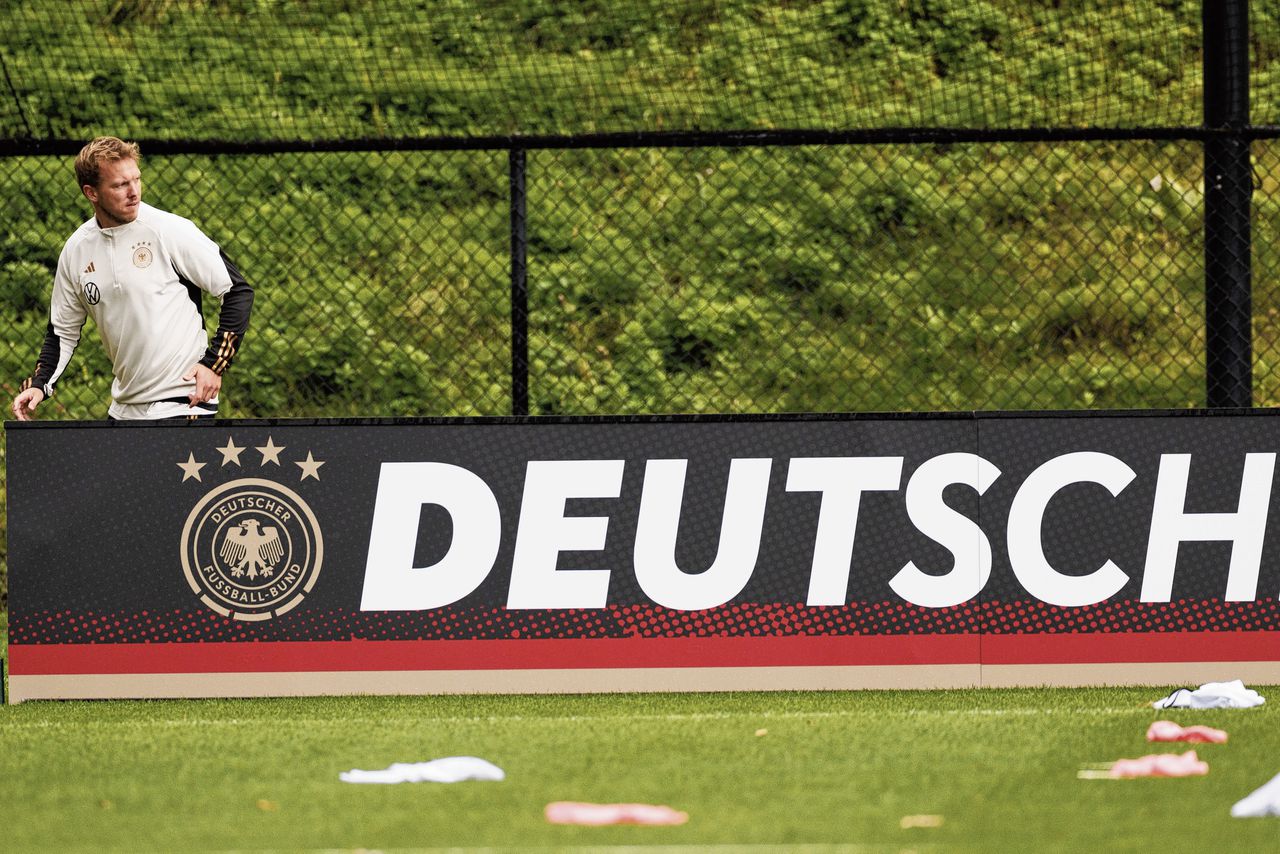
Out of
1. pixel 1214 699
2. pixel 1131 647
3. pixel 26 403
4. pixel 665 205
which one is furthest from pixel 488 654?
pixel 665 205

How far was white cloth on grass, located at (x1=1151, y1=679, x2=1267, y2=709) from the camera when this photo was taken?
549cm

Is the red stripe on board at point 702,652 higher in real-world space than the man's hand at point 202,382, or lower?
lower

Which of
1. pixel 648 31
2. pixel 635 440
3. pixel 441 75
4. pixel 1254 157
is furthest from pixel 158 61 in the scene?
pixel 1254 157

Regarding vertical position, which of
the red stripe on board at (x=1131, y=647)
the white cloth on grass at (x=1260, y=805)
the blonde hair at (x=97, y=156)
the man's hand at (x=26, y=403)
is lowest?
the red stripe on board at (x=1131, y=647)

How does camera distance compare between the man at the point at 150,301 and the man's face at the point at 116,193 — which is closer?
the man's face at the point at 116,193

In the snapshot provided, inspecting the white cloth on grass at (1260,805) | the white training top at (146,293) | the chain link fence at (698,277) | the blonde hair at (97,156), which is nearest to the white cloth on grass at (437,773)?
the white cloth on grass at (1260,805)

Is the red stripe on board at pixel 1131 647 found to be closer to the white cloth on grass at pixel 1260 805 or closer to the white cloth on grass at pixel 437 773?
the white cloth on grass at pixel 1260 805

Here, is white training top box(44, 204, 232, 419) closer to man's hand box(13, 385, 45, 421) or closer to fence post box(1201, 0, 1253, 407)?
man's hand box(13, 385, 45, 421)

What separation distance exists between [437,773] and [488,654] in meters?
1.57

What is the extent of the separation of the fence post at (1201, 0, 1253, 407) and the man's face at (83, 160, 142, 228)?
4.49m

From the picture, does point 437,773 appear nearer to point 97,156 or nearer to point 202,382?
point 202,382

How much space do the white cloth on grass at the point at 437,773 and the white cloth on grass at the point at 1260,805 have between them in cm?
195

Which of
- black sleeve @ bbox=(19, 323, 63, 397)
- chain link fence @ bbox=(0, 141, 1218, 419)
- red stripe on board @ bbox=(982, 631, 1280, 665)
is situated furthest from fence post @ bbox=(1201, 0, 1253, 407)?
black sleeve @ bbox=(19, 323, 63, 397)

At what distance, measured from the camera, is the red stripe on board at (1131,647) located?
235 inches
